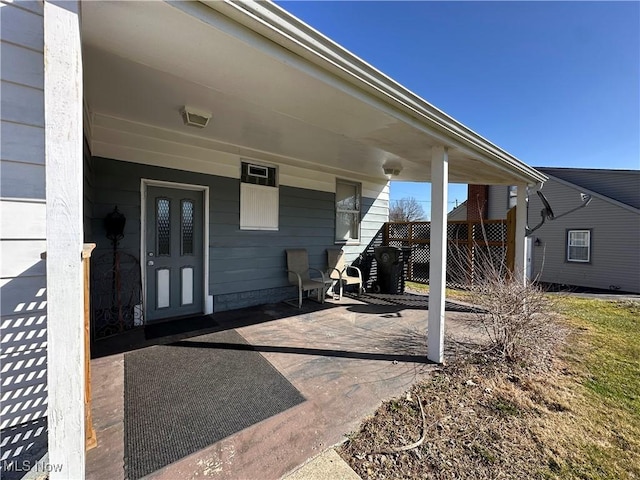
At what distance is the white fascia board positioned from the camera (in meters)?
1.51

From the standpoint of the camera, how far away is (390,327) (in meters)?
4.08

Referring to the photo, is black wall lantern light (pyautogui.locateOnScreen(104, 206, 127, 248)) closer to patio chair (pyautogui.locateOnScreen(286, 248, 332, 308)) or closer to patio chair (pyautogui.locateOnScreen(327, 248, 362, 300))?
patio chair (pyautogui.locateOnScreen(286, 248, 332, 308))

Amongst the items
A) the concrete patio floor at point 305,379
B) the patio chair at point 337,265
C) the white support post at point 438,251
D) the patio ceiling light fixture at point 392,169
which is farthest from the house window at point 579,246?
the white support post at point 438,251

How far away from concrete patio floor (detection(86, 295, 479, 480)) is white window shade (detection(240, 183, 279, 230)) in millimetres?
1476

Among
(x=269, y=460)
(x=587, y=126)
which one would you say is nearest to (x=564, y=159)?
(x=587, y=126)

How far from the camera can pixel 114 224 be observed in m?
3.44

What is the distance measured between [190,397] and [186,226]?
8.88 feet

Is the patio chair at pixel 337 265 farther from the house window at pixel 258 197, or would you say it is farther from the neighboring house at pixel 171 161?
the house window at pixel 258 197

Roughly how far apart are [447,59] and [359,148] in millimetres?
4581

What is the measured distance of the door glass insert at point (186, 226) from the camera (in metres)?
4.20

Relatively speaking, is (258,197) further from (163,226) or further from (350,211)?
(350,211)

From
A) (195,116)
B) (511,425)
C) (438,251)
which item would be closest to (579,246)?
(438,251)

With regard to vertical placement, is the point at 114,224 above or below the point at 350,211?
below

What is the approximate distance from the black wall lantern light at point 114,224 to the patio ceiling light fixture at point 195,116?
1.50 meters
